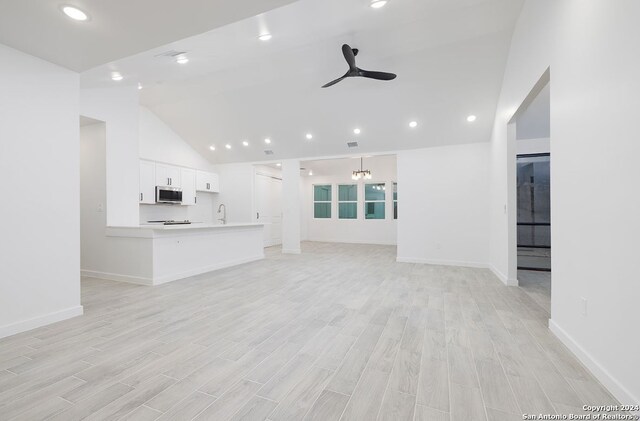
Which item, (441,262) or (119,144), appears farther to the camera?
(441,262)

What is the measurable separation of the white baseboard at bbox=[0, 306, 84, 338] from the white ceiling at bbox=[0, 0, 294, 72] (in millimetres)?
2530

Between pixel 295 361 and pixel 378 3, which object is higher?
pixel 378 3

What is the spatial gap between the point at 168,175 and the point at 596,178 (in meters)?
7.62

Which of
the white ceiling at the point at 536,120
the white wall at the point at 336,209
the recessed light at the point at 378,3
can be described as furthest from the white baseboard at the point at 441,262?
the recessed light at the point at 378,3

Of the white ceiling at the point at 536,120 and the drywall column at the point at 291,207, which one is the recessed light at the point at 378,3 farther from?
the drywall column at the point at 291,207

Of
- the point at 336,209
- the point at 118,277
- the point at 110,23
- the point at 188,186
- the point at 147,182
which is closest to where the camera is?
the point at 110,23

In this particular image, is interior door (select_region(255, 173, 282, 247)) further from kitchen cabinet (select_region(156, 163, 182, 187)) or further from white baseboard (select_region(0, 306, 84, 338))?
white baseboard (select_region(0, 306, 84, 338))

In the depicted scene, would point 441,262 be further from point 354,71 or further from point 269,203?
point 269,203

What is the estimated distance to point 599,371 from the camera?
72.6 inches

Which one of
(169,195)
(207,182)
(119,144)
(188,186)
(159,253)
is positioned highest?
(119,144)

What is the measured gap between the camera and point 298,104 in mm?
5859

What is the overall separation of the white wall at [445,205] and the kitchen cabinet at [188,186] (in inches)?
213

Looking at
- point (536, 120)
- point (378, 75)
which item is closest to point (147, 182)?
point (378, 75)

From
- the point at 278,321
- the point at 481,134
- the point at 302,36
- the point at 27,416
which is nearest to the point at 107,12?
the point at 302,36
